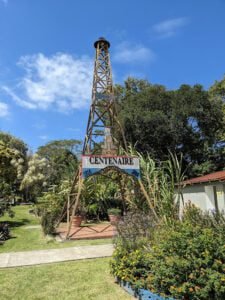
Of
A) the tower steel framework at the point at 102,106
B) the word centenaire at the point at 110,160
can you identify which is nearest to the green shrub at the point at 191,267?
the word centenaire at the point at 110,160

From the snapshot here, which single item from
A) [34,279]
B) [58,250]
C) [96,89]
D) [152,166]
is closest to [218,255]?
[34,279]

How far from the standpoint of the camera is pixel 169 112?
19.3 meters

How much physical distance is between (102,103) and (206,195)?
644 centimetres

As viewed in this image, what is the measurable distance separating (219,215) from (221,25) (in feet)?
19.5

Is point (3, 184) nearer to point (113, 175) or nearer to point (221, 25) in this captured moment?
point (113, 175)

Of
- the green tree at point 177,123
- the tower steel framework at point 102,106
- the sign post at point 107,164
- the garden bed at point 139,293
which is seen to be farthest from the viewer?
the green tree at point 177,123

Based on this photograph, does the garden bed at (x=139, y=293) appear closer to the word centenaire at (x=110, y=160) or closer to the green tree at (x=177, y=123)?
the word centenaire at (x=110, y=160)

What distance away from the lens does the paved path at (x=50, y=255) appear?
5.70 meters

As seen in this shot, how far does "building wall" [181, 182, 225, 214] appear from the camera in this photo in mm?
11508

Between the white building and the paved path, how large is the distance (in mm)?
5719

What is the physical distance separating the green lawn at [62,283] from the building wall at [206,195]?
759cm

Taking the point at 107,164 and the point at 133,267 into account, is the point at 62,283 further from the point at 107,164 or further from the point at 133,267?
the point at 107,164

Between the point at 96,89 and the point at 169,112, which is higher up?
the point at 169,112

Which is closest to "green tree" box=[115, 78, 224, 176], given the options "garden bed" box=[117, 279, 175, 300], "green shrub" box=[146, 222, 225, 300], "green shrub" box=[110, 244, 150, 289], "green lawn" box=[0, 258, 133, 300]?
"green lawn" box=[0, 258, 133, 300]
